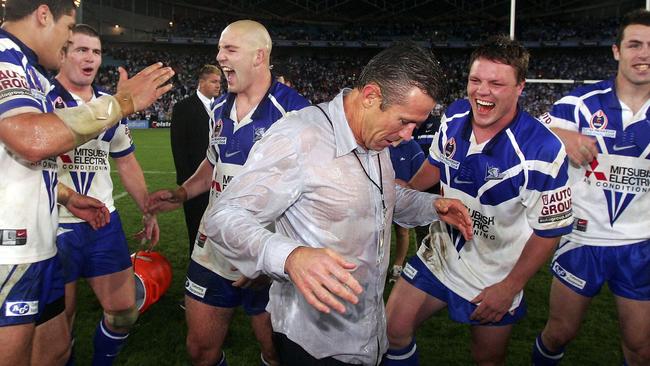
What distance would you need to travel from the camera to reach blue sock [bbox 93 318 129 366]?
12.5 ft

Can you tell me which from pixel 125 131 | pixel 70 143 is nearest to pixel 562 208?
pixel 70 143

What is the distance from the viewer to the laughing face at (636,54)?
11.2 ft

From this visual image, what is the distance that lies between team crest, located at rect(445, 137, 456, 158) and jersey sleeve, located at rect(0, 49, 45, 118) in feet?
7.84

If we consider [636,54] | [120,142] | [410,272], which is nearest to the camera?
[636,54]

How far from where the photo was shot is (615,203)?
354 cm

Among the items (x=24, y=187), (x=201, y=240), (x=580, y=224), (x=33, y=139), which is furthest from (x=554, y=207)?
(x=24, y=187)

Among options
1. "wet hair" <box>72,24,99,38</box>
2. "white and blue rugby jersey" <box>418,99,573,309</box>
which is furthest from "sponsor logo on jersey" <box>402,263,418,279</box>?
"wet hair" <box>72,24,99,38</box>

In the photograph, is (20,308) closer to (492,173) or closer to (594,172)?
(492,173)

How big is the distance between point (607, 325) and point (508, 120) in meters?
3.10

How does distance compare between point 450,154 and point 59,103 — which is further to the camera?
point 59,103

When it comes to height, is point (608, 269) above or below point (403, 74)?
below

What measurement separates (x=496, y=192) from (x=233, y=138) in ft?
5.81

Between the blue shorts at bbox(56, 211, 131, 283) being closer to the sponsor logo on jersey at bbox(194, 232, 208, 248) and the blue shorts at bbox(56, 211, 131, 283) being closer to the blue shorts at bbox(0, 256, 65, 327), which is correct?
the sponsor logo on jersey at bbox(194, 232, 208, 248)

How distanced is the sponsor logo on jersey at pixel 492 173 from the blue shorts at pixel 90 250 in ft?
8.70
